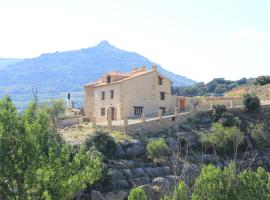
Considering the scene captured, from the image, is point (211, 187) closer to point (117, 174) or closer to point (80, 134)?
point (117, 174)

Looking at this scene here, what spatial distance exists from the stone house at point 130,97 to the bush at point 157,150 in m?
10.2

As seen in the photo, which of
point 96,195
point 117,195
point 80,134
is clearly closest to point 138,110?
point 80,134

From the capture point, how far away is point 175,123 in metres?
64.4

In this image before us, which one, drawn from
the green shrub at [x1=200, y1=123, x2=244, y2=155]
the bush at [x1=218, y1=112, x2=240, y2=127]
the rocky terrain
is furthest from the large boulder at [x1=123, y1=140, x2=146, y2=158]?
the bush at [x1=218, y1=112, x2=240, y2=127]

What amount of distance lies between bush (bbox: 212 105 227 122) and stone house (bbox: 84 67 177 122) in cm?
643

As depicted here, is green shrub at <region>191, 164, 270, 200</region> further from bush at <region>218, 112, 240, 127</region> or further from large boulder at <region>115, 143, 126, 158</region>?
bush at <region>218, 112, 240, 127</region>

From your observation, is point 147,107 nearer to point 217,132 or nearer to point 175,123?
point 175,123

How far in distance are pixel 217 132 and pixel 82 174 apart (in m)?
31.4

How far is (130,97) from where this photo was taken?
221 ft

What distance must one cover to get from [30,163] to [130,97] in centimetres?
3907

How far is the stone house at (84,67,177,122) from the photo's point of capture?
67.2m

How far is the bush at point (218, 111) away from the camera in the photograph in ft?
214

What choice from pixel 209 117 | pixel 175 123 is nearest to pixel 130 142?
pixel 175 123

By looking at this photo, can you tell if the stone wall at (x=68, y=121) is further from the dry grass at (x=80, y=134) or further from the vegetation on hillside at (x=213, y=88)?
the vegetation on hillside at (x=213, y=88)
